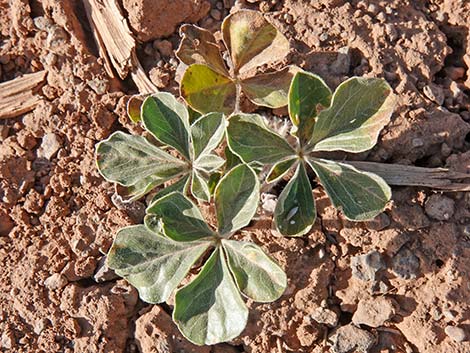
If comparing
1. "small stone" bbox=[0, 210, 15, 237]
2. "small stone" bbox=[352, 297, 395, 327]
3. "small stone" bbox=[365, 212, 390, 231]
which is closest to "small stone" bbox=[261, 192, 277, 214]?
"small stone" bbox=[365, 212, 390, 231]

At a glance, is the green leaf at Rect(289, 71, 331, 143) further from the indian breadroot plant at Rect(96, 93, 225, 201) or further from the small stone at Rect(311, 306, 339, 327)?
the small stone at Rect(311, 306, 339, 327)

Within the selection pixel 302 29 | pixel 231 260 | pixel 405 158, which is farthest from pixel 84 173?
pixel 405 158

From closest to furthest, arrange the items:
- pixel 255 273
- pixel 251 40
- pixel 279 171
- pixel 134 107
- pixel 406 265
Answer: pixel 255 273 < pixel 279 171 < pixel 406 265 < pixel 251 40 < pixel 134 107

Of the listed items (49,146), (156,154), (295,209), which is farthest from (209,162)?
(49,146)

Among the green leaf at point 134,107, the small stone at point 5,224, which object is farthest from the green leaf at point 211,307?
the small stone at point 5,224

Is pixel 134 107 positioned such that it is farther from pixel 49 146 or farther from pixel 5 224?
pixel 5 224
